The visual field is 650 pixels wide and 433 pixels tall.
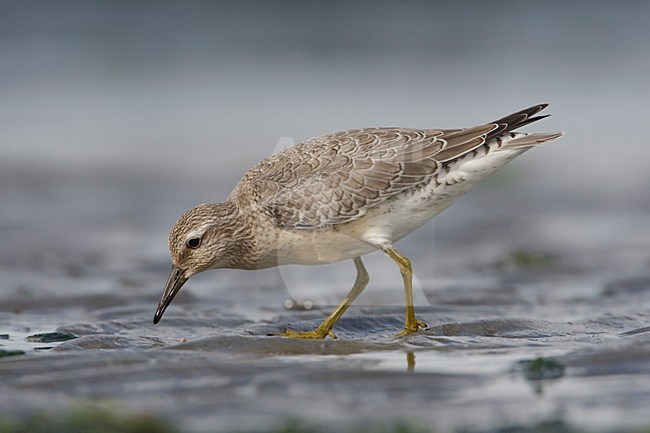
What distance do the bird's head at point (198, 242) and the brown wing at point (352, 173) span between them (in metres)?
0.37

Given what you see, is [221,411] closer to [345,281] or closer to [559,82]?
[345,281]

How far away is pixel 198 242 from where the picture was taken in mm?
8477

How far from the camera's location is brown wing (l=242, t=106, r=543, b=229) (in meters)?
8.31

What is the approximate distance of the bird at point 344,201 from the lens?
8.34 m

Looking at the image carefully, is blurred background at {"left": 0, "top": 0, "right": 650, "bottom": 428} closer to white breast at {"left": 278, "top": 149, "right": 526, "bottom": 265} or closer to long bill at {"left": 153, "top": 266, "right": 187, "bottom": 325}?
long bill at {"left": 153, "top": 266, "right": 187, "bottom": 325}

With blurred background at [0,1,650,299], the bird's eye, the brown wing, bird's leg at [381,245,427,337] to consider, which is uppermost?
blurred background at [0,1,650,299]

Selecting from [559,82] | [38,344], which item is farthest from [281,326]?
[559,82]

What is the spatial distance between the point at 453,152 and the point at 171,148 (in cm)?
1124

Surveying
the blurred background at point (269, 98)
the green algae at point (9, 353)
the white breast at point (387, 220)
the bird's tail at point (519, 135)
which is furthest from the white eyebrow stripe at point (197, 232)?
the blurred background at point (269, 98)

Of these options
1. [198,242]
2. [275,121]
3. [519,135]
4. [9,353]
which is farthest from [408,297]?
[275,121]

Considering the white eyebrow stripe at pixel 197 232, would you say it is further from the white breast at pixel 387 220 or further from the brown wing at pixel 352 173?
the white breast at pixel 387 220

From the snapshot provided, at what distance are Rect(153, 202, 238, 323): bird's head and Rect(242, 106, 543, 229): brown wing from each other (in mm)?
372

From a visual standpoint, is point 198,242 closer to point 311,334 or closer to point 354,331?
point 311,334

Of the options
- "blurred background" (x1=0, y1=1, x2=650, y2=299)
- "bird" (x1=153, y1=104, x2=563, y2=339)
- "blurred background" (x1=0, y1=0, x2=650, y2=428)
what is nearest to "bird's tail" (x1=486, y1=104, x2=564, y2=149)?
"bird" (x1=153, y1=104, x2=563, y2=339)
